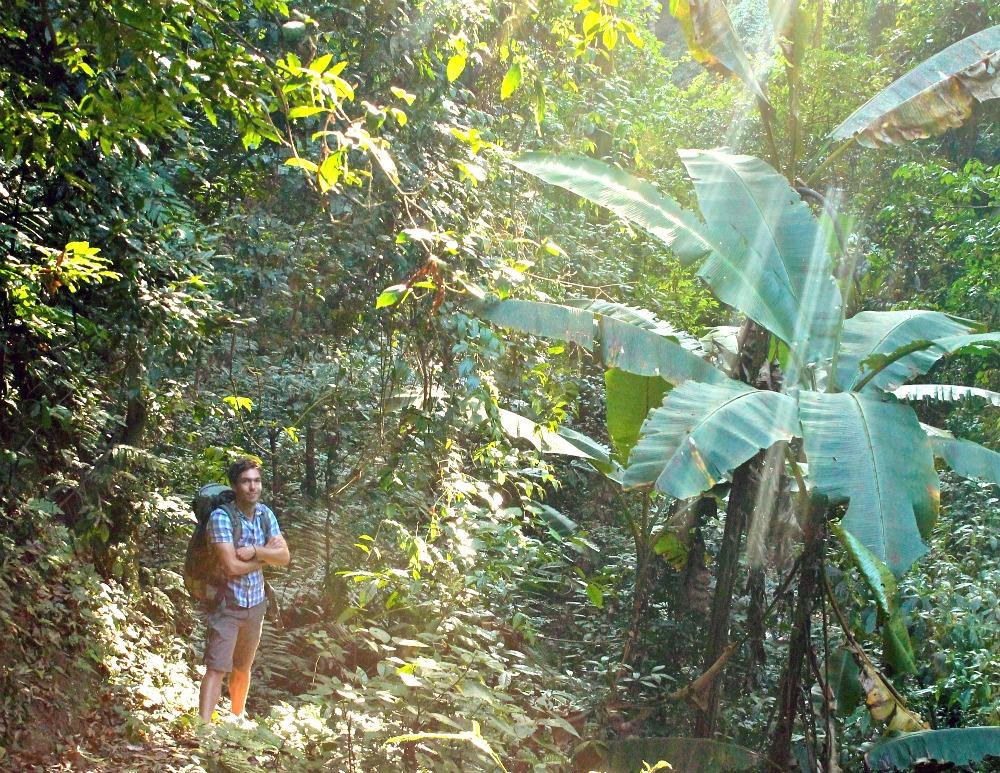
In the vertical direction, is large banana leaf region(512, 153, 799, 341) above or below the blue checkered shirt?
above

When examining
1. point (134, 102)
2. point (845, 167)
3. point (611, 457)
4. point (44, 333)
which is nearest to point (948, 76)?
point (611, 457)

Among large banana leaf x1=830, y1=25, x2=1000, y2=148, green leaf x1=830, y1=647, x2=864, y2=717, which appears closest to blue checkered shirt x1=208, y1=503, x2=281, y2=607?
green leaf x1=830, y1=647, x2=864, y2=717

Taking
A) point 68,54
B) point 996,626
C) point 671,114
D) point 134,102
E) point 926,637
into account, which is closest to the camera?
point 134,102

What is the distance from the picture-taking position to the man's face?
525cm

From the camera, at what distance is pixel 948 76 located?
20.8ft

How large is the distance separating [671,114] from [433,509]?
1044cm

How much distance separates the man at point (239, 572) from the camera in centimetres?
520

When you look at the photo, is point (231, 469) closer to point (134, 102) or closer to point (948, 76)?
point (134, 102)

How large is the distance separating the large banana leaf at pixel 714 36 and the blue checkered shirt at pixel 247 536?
13.4 ft

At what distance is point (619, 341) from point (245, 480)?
226 cm

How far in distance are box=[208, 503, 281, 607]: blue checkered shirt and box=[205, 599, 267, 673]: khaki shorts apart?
7cm

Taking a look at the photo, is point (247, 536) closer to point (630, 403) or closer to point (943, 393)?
point (630, 403)

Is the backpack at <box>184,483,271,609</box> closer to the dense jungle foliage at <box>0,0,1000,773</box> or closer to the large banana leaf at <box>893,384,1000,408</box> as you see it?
the dense jungle foliage at <box>0,0,1000,773</box>

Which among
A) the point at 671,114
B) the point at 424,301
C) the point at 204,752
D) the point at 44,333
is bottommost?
the point at 204,752
